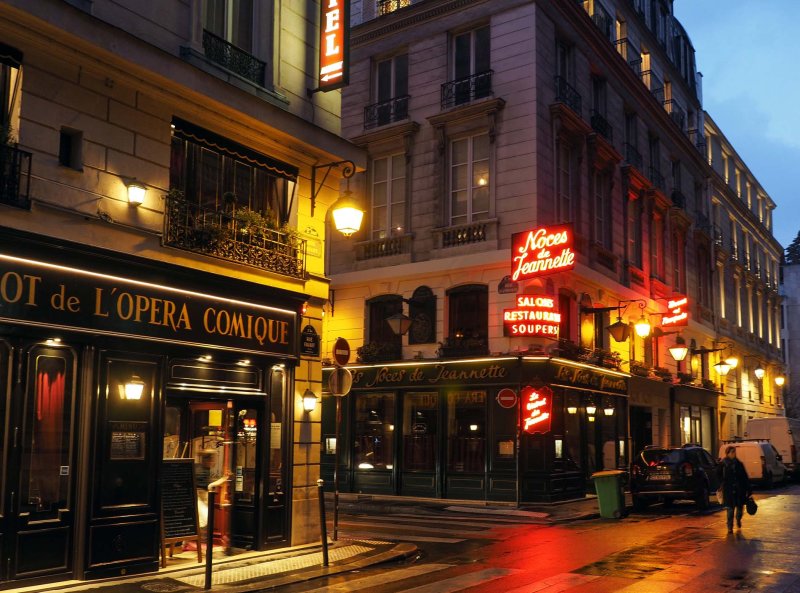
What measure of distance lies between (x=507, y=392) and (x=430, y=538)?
8401mm

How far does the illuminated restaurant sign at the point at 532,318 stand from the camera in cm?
2316

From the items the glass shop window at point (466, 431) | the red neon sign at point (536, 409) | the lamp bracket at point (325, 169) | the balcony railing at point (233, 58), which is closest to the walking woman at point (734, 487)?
the red neon sign at point (536, 409)

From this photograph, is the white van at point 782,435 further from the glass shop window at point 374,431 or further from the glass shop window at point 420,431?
the glass shop window at point 374,431

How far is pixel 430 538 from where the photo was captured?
638 inches

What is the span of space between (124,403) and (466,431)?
14.7m

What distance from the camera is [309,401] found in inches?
594

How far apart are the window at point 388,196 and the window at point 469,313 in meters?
3.10

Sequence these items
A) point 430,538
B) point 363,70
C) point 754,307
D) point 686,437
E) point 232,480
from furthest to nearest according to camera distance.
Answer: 1. point 754,307
2. point 686,437
3. point 363,70
4. point 430,538
5. point 232,480

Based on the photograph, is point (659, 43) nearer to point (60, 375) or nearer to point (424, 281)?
point (424, 281)

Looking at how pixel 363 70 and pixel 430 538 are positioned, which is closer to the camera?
pixel 430 538

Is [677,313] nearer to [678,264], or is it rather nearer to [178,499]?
[678,264]

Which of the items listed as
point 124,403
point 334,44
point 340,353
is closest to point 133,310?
point 124,403

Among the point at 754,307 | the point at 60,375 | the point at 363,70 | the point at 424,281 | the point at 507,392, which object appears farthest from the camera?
the point at 754,307

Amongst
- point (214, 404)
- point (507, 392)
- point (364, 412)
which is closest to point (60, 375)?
point (214, 404)
